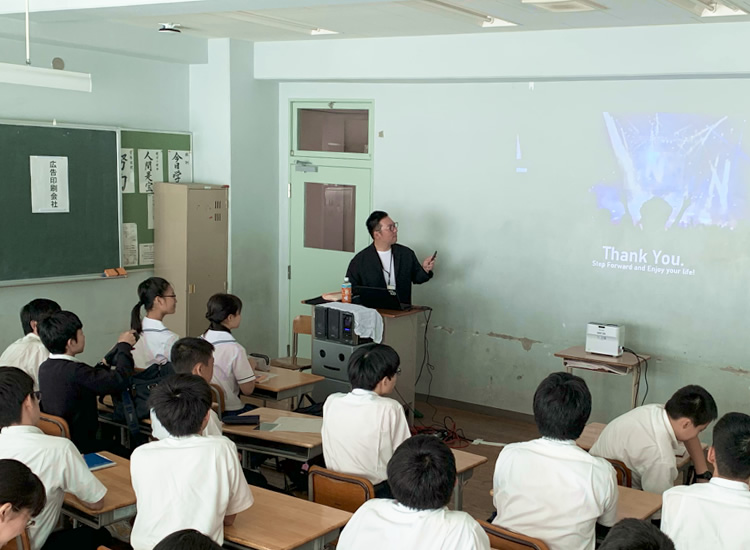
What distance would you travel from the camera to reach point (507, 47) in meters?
6.13

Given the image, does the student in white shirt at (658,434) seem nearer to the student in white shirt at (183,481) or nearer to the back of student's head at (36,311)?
the student in white shirt at (183,481)

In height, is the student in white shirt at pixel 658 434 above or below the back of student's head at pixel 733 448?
below

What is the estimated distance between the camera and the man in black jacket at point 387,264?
21.0ft

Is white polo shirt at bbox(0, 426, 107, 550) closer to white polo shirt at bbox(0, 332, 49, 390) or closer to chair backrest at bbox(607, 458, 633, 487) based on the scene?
white polo shirt at bbox(0, 332, 49, 390)

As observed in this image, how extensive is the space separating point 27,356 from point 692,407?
136 inches

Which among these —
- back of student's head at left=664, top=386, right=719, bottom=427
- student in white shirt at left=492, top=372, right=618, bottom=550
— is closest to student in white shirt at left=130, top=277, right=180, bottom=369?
student in white shirt at left=492, top=372, right=618, bottom=550

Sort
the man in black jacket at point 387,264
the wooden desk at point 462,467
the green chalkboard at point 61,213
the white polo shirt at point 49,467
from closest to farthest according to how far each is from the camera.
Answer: the white polo shirt at point 49,467 < the wooden desk at point 462,467 < the green chalkboard at point 61,213 < the man in black jacket at point 387,264

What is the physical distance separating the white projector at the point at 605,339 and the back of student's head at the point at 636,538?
12.9ft

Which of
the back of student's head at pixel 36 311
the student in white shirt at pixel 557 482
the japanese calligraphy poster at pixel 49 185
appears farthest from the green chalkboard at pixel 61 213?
the student in white shirt at pixel 557 482

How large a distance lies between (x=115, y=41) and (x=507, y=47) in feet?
9.87

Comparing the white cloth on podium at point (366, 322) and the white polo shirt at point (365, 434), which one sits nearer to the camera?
the white polo shirt at point (365, 434)

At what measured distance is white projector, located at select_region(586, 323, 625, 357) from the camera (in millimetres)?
5699

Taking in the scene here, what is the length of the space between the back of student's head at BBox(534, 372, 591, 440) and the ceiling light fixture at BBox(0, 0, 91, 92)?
3.22 m

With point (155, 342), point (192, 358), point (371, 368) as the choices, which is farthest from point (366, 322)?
point (371, 368)
